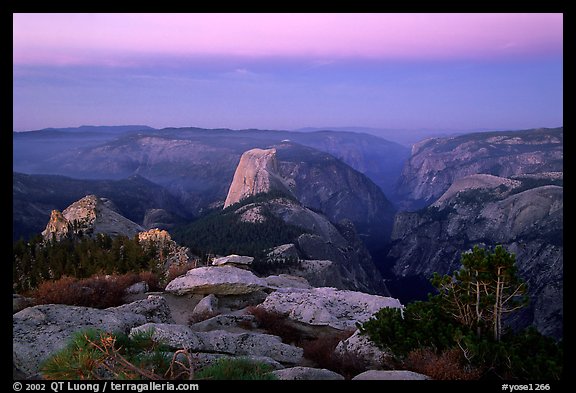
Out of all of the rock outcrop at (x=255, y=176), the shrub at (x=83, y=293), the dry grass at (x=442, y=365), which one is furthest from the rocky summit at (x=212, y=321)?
the rock outcrop at (x=255, y=176)

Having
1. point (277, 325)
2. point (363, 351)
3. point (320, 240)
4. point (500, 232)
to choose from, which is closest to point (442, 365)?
point (363, 351)

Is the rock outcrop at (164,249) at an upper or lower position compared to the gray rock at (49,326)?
lower

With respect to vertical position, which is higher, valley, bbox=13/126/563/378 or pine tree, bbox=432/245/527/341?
pine tree, bbox=432/245/527/341

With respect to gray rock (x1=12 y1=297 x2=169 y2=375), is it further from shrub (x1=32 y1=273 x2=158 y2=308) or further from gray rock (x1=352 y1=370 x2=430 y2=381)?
gray rock (x1=352 y1=370 x2=430 y2=381)

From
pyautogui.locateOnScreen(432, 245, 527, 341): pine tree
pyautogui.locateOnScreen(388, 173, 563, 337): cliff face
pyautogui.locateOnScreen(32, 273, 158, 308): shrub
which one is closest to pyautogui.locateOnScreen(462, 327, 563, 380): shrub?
pyautogui.locateOnScreen(432, 245, 527, 341): pine tree

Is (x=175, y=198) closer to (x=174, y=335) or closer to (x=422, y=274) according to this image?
(x=422, y=274)

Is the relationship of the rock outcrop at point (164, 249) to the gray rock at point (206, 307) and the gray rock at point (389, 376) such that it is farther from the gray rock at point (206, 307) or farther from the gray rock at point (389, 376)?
the gray rock at point (389, 376)

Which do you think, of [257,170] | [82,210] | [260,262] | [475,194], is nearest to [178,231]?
[257,170]
